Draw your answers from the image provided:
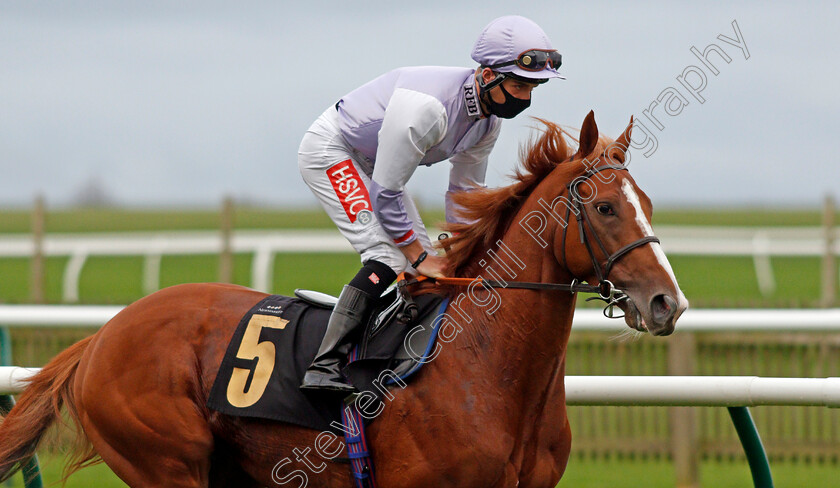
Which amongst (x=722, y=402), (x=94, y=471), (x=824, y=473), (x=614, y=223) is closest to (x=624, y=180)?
(x=614, y=223)

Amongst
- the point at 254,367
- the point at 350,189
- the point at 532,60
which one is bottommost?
the point at 254,367

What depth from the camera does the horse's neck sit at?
320 cm

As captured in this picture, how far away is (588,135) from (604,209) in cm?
28

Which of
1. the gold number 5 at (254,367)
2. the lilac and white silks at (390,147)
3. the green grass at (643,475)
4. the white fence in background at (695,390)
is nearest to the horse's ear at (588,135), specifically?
the lilac and white silks at (390,147)

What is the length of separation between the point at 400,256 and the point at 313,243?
1146cm

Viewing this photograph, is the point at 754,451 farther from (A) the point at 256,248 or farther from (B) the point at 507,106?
(A) the point at 256,248

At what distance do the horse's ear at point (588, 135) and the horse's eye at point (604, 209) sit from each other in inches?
9.5

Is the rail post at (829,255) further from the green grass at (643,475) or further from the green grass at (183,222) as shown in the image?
the green grass at (183,222)

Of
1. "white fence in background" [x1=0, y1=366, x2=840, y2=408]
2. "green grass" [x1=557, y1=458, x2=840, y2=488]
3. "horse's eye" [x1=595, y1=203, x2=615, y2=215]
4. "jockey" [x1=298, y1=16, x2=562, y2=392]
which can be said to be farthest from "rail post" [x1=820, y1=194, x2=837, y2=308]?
"horse's eye" [x1=595, y1=203, x2=615, y2=215]

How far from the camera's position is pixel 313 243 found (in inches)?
583

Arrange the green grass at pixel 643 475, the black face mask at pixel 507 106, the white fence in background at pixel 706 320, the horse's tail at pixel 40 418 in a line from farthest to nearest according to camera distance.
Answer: the green grass at pixel 643 475 < the white fence in background at pixel 706 320 < the horse's tail at pixel 40 418 < the black face mask at pixel 507 106

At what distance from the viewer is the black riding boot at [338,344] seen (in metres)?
3.23

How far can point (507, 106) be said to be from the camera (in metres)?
3.40

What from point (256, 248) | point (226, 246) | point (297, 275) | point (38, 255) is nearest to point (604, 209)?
point (226, 246)
